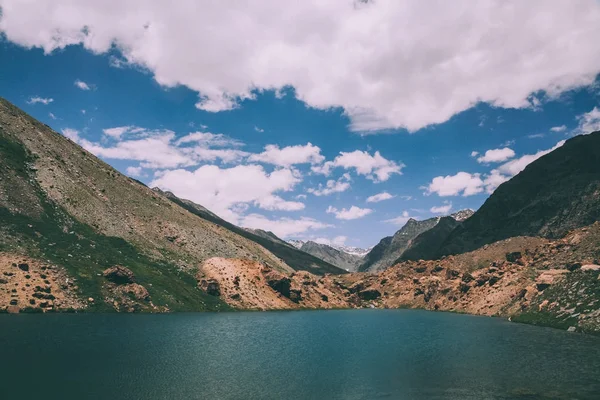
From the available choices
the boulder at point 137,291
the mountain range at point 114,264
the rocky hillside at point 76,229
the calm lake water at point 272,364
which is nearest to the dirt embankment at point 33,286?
the mountain range at point 114,264

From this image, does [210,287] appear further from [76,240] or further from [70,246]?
[70,246]

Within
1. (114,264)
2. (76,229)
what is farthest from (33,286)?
(76,229)

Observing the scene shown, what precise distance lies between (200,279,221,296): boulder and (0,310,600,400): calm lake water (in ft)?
241

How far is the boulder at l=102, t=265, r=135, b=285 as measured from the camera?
131 meters

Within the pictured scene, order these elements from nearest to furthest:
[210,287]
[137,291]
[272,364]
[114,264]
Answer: [272,364] < [137,291] < [114,264] < [210,287]

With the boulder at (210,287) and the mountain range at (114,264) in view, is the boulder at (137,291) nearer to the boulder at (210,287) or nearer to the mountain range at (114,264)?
the mountain range at (114,264)

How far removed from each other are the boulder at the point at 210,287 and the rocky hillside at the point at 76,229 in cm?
399

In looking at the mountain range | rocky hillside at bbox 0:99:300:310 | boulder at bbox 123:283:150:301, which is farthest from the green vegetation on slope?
boulder at bbox 123:283:150:301

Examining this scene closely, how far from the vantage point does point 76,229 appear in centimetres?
15275

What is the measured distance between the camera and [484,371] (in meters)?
56.7

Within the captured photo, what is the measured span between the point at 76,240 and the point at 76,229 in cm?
910

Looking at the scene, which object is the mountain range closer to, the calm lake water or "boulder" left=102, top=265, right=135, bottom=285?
"boulder" left=102, top=265, right=135, bottom=285

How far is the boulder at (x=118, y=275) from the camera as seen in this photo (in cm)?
13062

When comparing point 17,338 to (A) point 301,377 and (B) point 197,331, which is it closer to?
(B) point 197,331
